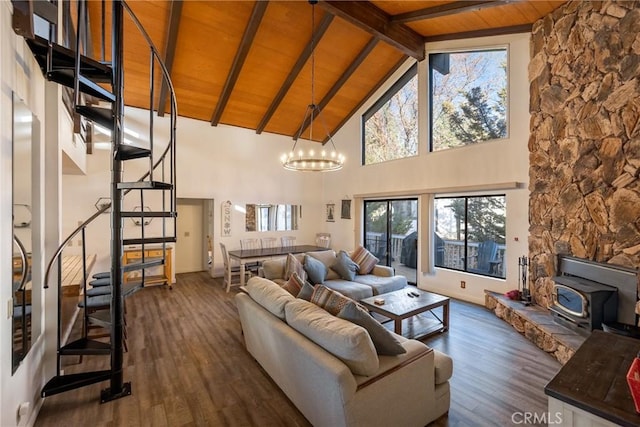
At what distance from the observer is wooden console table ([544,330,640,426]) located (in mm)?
1273

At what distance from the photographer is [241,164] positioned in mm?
7535

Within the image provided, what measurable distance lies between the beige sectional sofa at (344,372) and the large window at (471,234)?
332 centimetres

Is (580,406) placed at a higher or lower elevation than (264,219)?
lower

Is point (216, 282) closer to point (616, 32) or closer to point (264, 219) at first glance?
point (264, 219)

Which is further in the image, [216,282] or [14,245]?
[216,282]

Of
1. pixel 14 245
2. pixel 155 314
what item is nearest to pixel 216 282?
pixel 155 314

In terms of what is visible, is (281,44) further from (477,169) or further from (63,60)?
(477,169)

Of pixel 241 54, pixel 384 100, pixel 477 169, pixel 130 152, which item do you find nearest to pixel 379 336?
pixel 130 152

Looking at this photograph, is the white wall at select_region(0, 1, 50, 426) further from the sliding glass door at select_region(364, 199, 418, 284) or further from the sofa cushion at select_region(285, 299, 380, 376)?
the sliding glass door at select_region(364, 199, 418, 284)

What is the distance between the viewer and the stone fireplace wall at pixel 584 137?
2.96 metres

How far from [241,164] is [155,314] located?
14.0 ft

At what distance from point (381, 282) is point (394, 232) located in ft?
7.85

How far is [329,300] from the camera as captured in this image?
232cm

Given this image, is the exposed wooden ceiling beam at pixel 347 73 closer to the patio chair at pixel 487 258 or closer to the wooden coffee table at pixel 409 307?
the patio chair at pixel 487 258
